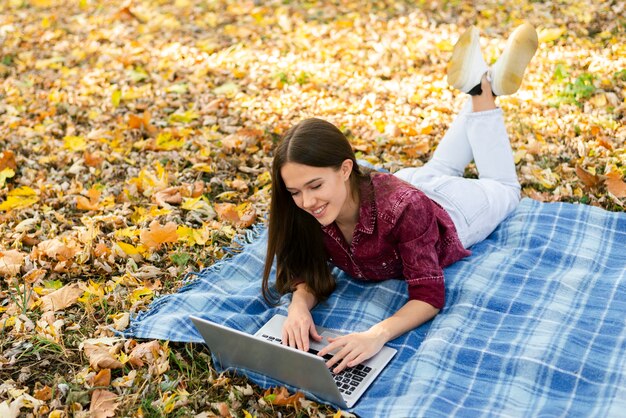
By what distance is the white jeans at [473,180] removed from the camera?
375cm

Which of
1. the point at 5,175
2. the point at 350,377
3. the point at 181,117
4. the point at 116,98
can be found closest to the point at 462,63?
the point at 350,377

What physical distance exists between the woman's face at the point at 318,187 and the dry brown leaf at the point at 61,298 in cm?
138

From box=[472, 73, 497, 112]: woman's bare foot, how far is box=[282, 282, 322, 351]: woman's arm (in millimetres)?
1595

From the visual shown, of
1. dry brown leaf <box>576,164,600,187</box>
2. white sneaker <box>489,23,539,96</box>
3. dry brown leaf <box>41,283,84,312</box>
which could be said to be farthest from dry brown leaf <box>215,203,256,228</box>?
dry brown leaf <box>576,164,600,187</box>

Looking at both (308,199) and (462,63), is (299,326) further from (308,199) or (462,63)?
(462,63)

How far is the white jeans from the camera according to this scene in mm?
3748

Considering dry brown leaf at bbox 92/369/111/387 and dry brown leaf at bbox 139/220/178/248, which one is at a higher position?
dry brown leaf at bbox 139/220/178/248

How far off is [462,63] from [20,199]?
9.81 feet

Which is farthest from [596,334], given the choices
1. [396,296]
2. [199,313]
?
[199,313]

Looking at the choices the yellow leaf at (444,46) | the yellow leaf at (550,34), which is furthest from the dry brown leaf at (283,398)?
the yellow leaf at (550,34)

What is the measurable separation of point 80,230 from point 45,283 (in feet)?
1.88

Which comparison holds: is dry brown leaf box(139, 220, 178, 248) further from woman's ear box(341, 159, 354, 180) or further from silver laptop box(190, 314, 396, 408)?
woman's ear box(341, 159, 354, 180)

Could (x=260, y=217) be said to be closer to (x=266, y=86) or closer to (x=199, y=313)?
(x=199, y=313)

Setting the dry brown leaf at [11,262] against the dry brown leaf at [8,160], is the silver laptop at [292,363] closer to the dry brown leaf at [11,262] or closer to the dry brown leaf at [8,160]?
the dry brown leaf at [11,262]
